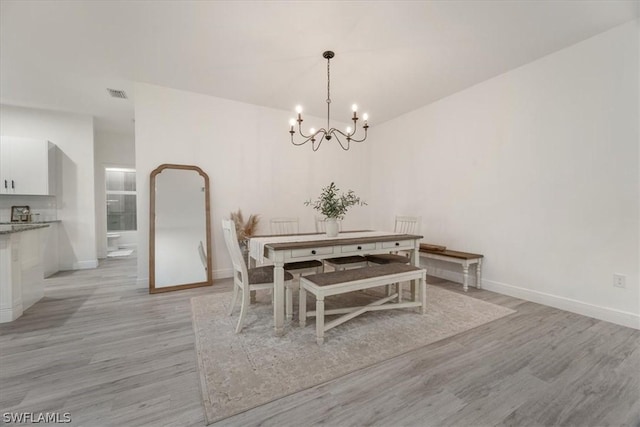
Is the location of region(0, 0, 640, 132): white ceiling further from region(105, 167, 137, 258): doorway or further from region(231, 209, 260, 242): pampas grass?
region(105, 167, 137, 258): doorway

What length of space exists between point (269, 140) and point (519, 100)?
3.59 m

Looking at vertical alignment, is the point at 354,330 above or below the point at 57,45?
below

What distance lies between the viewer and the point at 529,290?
10.3ft

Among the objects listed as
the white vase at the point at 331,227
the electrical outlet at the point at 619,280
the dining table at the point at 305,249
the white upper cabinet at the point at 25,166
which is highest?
the white upper cabinet at the point at 25,166

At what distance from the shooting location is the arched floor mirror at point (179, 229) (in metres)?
3.65

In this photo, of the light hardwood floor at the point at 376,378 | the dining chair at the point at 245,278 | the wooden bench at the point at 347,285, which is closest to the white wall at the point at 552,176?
the light hardwood floor at the point at 376,378

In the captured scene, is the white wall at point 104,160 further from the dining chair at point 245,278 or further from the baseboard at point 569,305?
the baseboard at point 569,305

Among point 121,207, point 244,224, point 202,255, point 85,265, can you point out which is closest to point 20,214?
point 85,265

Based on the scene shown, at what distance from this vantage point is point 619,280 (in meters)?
2.52

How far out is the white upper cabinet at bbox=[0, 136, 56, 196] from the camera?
4.18m

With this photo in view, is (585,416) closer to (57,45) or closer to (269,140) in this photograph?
(269,140)

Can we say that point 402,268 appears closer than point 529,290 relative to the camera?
Yes

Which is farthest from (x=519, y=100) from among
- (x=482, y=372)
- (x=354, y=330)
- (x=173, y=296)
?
(x=173, y=296)

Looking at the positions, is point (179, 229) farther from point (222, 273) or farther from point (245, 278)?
point (245, 278)
